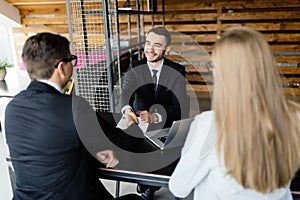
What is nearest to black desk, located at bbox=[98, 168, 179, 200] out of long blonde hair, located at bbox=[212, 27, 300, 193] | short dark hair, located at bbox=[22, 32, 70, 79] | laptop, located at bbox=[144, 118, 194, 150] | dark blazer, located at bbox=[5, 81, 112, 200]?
dark blazer, located at bbox=[5, 81, 112, 200]

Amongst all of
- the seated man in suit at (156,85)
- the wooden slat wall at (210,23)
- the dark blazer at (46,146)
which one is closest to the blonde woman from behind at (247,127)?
the dark blazer at (46,146)

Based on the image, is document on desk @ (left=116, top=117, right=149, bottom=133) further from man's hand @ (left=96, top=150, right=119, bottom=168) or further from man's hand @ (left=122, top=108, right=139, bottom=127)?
man's hand @ (left=96, top=150, right=119, bottom=168)

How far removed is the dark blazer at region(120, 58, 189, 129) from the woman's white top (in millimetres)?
1142

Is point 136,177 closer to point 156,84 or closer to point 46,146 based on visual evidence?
point 46,146

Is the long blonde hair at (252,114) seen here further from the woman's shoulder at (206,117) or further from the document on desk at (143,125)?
the document on desk at (143,125)

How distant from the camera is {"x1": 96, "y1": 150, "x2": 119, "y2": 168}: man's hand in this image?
1457 mm

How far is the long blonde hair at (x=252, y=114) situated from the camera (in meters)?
0.97

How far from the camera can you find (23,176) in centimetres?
130

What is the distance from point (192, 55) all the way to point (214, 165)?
155 inches

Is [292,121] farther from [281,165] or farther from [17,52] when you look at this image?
[17,52]

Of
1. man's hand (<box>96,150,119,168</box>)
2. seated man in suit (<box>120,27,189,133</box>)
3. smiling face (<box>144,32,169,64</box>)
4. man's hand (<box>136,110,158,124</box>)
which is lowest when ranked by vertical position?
man's hand (<box>96,150,119,168</box>)

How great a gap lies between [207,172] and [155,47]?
4.38 feet

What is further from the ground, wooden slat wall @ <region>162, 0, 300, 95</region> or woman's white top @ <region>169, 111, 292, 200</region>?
wooden slat wall @ <region>162, 0, 300, 95</region>

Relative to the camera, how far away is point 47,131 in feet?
3.97
